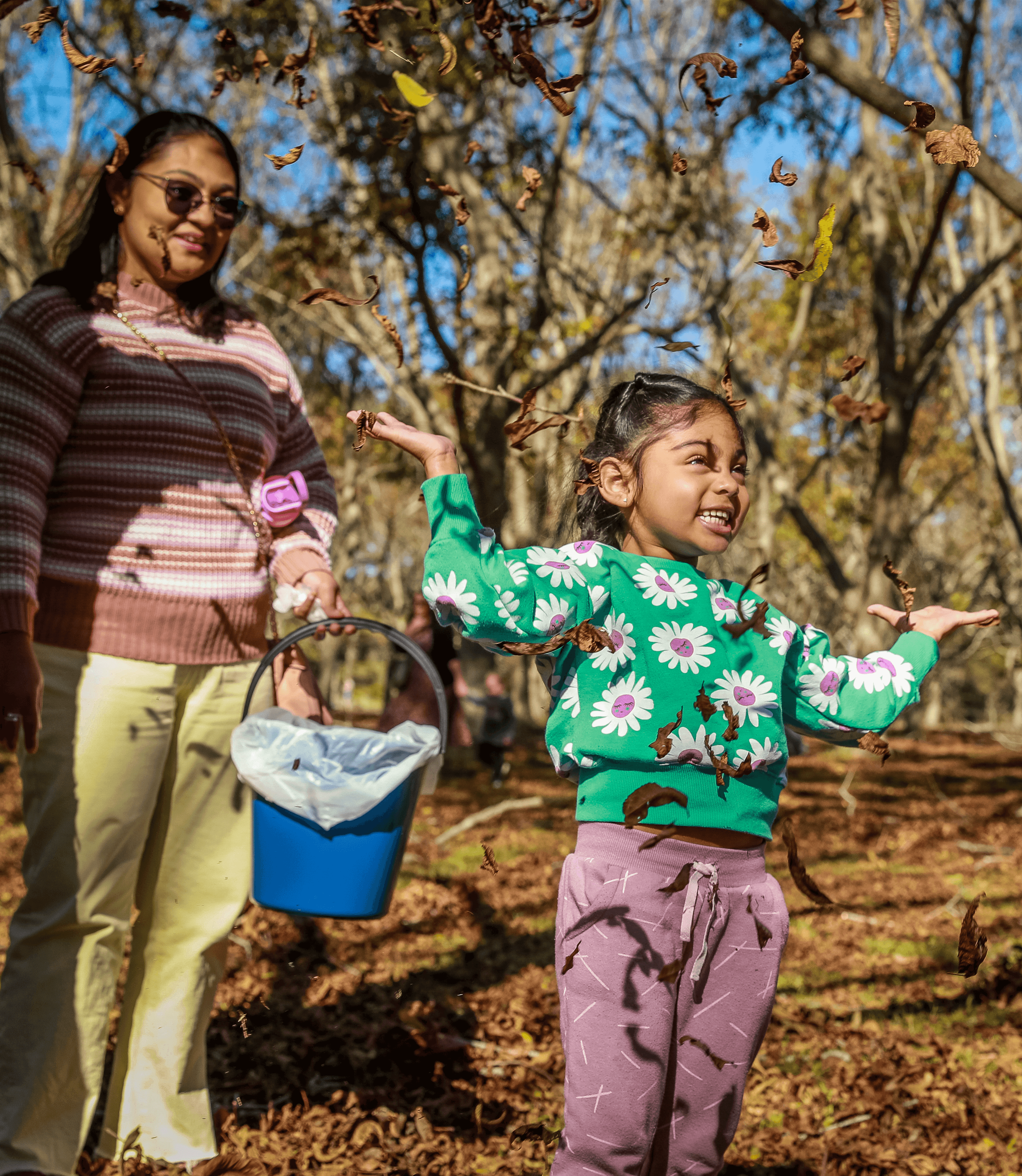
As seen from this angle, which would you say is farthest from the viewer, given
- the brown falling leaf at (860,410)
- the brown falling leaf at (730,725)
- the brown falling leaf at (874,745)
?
the brown falling leaf at (860,410)

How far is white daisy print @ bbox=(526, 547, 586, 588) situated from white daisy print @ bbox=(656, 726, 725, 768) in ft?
0.99

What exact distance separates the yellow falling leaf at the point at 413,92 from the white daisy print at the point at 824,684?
1181 millimetres

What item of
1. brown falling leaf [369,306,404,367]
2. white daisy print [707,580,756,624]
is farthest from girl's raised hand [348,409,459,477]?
white daisy print [707,580,756,624]

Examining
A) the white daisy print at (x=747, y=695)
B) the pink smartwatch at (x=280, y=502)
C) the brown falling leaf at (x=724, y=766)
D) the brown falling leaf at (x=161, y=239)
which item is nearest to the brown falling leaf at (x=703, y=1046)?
the brown falling leaf at (x=724, y=766)

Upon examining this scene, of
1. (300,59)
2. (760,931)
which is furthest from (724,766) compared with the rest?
(300,59)

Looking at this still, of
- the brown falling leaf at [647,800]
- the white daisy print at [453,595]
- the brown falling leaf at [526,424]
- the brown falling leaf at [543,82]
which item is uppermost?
the brown falling leaf at [543,82]

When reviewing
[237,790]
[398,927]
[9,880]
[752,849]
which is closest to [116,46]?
[9,880]

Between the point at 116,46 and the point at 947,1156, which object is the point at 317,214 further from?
the point at 947,1156

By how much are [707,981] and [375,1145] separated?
129cm

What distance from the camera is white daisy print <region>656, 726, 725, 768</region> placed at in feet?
5.90

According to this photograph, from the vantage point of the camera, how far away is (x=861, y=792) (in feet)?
33.0

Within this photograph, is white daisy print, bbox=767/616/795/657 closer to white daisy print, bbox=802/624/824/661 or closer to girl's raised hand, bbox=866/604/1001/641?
white daisy print, bbox=802/624/824/661

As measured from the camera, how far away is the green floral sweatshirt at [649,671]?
1752 millimetres

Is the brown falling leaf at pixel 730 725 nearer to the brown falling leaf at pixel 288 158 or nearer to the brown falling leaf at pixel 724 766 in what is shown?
the brown falling leaf at pixel 724 766
